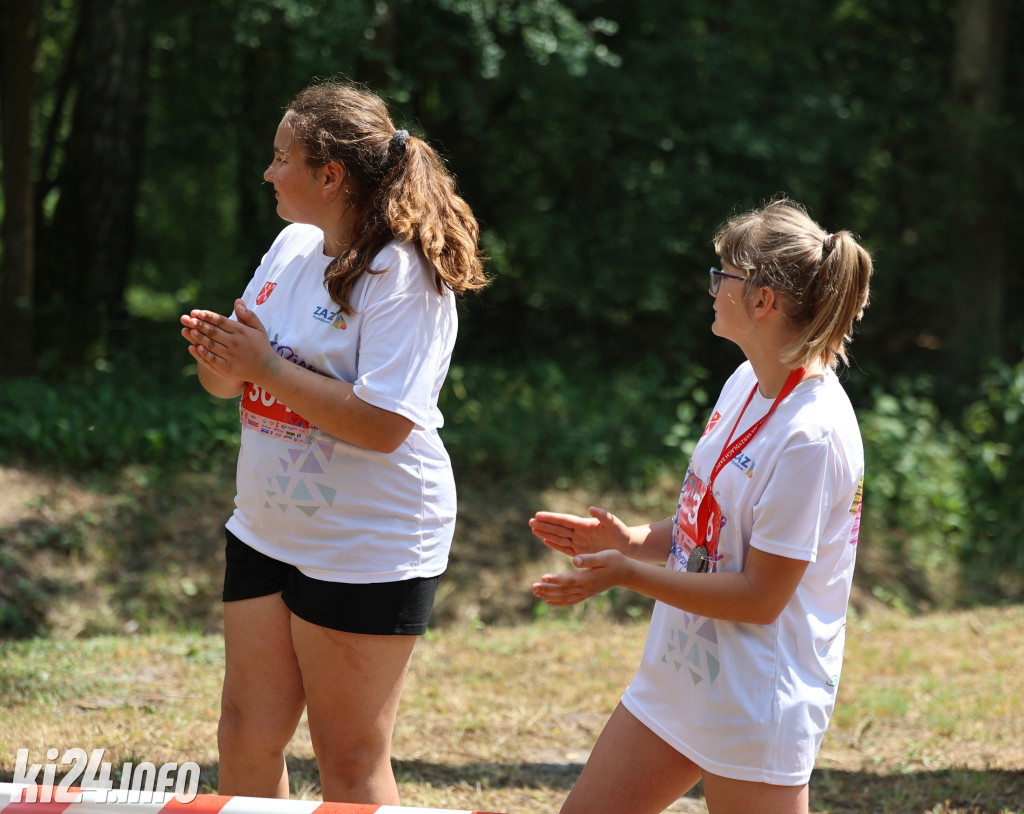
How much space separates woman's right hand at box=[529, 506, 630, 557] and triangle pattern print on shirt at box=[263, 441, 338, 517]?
0.48 m

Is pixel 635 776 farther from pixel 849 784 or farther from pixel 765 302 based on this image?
pixel 849 784

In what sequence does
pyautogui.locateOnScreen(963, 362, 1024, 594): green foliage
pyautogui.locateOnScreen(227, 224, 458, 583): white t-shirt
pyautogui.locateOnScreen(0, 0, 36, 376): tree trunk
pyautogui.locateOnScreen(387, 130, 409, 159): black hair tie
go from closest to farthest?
pyautogui.locateOnScreen(227, 224, 458, 583): white t-shirt, pyautogui.locateOnScreen(387, 130, 409, 159): black hair tie, pyautogui.locateOnScreen(963, 362, 1024, 594): green foliage, pyautogui.locateOnScreen(0, 0, 36, 376): tree trunk

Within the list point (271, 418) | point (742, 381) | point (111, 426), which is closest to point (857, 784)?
point (742, 381)

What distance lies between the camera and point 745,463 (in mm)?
2143

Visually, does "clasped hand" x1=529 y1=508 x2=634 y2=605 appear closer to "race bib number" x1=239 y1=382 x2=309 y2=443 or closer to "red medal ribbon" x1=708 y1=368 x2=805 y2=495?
"red medal ribbon" x1=708 y1=368 x2=805 y2=495

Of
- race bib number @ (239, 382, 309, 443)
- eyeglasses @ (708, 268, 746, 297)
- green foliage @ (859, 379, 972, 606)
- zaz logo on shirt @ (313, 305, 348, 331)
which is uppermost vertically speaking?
eyeglasses @ (708, 268, 746, 297)

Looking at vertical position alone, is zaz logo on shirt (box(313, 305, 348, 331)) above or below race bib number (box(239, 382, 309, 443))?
above

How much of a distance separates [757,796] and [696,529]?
546 millimetres

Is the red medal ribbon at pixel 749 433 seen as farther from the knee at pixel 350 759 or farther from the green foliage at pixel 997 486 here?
the green foliage at pixel 997 486

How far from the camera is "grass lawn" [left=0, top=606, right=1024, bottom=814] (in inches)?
148

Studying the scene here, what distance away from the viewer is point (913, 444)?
880 cm

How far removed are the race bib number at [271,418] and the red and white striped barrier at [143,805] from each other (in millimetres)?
777

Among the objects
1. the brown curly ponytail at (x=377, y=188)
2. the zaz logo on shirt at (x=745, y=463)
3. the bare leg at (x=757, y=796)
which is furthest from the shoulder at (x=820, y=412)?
the brown curly ponytail at (x=377, y=188)

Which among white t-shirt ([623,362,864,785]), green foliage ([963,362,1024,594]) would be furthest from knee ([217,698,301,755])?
green foliage ([963,362,1024,594])
